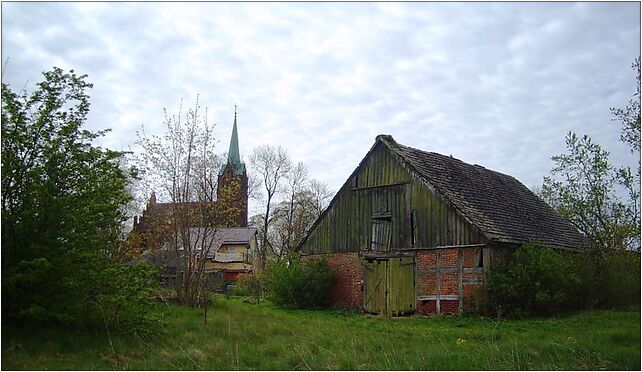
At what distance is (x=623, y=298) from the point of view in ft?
58.0

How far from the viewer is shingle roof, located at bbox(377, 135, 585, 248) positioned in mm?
21328

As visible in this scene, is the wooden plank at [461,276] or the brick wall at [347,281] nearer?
the wooden plank at [461,276]

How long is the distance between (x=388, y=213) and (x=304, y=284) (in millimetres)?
4482

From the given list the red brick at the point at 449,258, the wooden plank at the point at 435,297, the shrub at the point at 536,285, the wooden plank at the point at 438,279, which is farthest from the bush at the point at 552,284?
the wooden plank at the point at 438,279

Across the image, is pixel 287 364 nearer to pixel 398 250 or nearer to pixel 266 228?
pixel 398 250

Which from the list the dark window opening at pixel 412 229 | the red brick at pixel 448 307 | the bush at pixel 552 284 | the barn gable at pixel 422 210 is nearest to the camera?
the bush at pixel 552 284

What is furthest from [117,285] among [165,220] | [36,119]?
[165,220]

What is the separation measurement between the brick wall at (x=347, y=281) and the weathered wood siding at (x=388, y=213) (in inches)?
14.5

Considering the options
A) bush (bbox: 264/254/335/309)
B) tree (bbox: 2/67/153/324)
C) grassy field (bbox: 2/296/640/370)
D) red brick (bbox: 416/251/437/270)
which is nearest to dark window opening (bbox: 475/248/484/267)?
red brick (bbox: 416/251/437/270)

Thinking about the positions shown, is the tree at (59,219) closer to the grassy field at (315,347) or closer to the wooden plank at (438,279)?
the grassy field at (315,347)

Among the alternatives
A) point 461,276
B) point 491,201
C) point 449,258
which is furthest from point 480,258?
point 491,201

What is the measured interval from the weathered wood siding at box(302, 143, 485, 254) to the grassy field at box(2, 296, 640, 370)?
5621 millimetres

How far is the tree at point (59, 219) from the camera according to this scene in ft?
34.5

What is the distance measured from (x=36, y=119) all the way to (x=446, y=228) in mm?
14180
